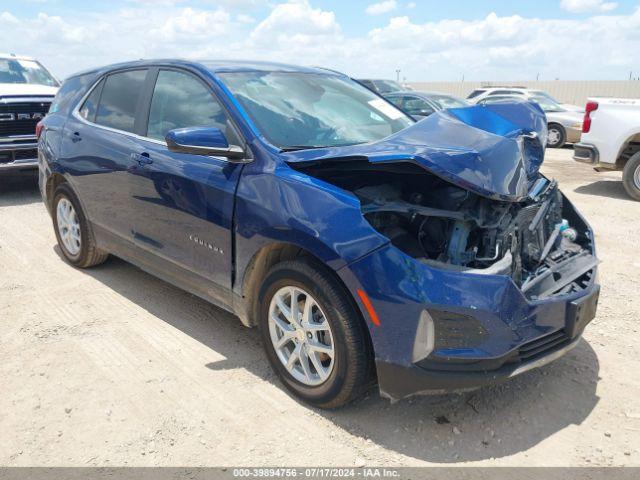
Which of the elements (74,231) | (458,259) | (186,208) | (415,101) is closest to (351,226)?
(458,259)

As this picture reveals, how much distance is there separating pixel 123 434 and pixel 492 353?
1856mm

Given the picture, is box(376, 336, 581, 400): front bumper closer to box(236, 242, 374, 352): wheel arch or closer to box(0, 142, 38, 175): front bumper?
box(236, 242, 374, 352): wheel arch

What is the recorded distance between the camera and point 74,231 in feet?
16.4

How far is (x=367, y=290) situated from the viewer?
255 cm

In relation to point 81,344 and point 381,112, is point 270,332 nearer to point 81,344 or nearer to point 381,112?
point 81,344

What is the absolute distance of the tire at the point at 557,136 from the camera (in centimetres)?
1491

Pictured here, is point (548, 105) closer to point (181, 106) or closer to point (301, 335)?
point (181, 106)

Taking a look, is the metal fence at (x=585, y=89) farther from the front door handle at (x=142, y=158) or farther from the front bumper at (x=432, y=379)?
the front bumper at (x=432, y=379)

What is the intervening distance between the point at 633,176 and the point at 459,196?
6.57 m

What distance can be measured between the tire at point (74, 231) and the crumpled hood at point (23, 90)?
375 centimetres

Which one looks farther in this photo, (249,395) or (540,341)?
A: (249,395)

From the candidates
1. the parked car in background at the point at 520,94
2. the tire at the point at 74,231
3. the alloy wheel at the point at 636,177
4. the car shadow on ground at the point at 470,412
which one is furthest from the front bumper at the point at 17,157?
the parked car in background at the point at 520,94

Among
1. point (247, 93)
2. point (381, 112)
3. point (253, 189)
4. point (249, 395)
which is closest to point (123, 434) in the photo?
point (249, 395)

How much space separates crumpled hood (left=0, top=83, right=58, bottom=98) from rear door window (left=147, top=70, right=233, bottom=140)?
17.3ft
